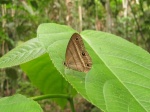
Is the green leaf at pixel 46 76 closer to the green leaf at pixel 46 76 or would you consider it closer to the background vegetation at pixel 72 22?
the green leaf at pixel 46 76

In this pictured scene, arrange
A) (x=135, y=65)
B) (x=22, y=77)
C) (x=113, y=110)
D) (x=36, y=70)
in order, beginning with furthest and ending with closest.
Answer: (x=22, y=77), (x=36, y=70), (x=135, y=65), (x=113, y=110)

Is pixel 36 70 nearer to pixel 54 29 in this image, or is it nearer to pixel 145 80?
pixel 54 29

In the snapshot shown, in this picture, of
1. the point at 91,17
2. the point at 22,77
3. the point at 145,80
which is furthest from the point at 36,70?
the point at 91,17

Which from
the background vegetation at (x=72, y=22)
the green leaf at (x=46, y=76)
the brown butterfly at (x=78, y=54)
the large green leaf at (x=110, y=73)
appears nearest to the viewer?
the large green leaf at (x=110, y=73)

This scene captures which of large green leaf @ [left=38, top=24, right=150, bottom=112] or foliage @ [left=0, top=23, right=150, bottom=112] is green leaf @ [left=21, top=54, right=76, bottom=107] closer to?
foliage @ [left=0, top=23, right=150, bottom=112]

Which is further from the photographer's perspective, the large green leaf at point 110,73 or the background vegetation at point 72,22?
the background vegetation at point 72,22

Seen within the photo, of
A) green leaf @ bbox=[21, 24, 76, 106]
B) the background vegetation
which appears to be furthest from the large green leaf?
the background vegetation

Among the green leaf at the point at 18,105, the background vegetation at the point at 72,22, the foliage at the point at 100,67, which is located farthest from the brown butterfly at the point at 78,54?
the background vegetation at the point at 72,22
